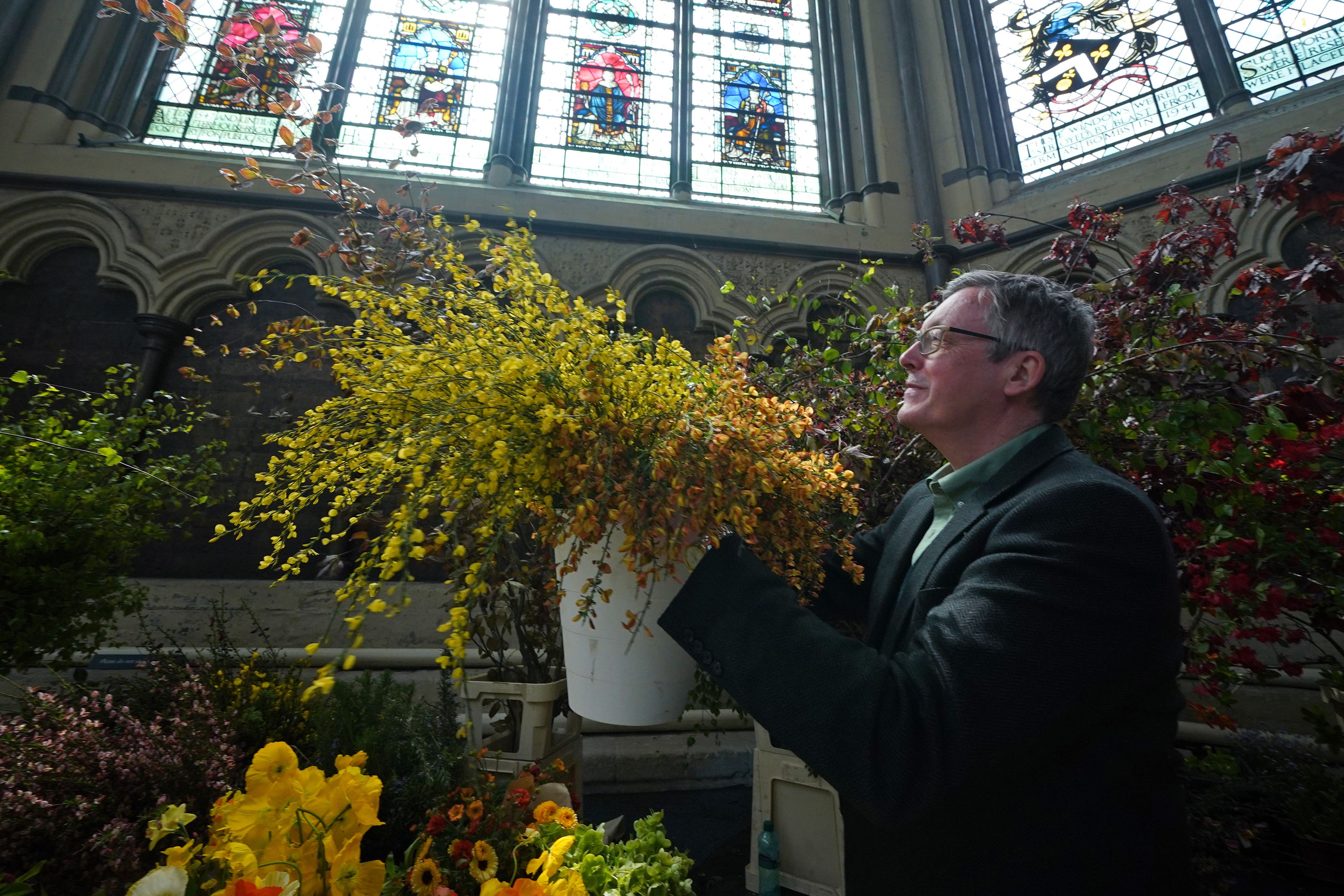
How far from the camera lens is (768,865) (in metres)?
1.69

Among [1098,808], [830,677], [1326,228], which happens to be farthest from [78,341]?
[1326,228]

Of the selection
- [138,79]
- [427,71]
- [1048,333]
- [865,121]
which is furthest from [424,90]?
[1048,333]

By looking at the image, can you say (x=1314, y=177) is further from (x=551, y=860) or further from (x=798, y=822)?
(x=551, y=860)

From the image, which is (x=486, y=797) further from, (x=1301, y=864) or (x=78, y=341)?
(x=78, y=341)

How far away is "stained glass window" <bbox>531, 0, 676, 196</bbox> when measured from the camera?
17.2 feet

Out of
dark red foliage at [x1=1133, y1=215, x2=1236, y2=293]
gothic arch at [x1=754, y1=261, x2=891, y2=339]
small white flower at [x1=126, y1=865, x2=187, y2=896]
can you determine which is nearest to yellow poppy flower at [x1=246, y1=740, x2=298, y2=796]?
small white flower at [x1=126, y1=865, x2=187, y2=896]

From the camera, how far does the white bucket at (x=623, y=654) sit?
33.3 inches

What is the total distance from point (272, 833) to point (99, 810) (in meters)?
0.65

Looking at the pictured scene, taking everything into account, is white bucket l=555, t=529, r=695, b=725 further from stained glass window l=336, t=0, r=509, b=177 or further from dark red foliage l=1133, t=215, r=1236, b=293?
stained glass window l=336, t=0, r=509, b=177

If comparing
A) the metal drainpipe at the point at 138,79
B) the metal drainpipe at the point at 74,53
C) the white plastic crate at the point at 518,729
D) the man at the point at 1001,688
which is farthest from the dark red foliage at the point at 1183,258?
the metal drainpipe at the point at 74,53

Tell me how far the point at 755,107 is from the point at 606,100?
148 cm

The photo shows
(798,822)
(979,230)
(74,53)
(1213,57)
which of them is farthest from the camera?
(1213,57)

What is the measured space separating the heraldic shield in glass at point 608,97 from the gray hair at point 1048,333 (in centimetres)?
505

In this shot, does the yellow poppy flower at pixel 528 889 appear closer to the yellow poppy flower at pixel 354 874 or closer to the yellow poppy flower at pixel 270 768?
the yellow poppy flower at pixel 354 874
